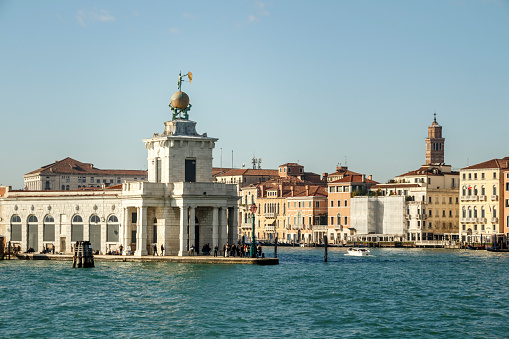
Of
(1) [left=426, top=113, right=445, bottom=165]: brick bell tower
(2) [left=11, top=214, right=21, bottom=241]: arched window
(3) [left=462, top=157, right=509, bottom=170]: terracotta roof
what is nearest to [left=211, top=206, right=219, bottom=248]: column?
(2) [left=11, top=214, right=21, bottom=241]: arched window

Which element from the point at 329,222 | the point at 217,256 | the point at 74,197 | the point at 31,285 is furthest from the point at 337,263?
the point at 329,222

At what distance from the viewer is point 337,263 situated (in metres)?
68.1

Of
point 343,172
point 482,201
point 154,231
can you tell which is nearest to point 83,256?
point 154,231

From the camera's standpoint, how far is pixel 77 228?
62.9m

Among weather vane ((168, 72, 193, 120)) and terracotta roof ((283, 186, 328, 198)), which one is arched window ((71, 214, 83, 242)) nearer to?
weather vane ((168, 72, 193, 120))

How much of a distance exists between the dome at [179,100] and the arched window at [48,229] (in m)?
10.5

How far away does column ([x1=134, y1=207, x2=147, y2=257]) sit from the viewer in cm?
5784

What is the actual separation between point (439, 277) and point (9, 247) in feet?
84.1

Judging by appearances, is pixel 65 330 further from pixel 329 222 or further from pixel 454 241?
pixel 329 222

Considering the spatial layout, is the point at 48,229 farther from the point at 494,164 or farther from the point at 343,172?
the point at 343,172

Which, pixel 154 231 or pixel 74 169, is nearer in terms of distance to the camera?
pixel 154 231

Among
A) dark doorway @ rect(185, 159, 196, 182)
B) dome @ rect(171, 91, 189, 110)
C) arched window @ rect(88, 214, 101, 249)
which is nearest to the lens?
dark doorway @ rect(185, 159, 196, 182)

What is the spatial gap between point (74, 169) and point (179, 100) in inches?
4258

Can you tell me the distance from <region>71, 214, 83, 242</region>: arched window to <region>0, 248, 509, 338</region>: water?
4.70 m
